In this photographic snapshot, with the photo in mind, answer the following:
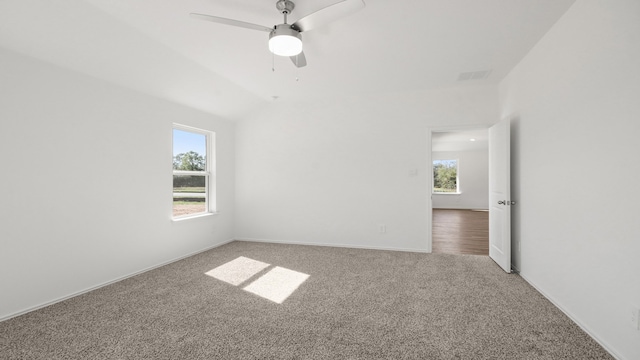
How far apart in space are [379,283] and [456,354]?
1259mm

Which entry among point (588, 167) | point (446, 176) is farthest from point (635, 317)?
point (446, 176)

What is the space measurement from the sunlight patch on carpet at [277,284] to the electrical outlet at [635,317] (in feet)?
8.03

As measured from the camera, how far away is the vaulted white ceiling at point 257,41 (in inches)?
84.4

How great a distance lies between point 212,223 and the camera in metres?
4.59

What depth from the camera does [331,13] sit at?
1.80 m

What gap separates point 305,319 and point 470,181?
32.2ft

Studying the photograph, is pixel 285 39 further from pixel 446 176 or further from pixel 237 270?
pixel 446 176

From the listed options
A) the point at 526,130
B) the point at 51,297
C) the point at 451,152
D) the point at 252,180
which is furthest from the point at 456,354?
the point at 451,152

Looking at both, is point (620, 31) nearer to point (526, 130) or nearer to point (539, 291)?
point (526, 130)

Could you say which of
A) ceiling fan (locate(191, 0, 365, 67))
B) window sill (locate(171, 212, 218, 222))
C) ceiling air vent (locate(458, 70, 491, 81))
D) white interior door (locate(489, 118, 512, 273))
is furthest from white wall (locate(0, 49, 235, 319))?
white interior door (locate(489, 118, 512, 273))

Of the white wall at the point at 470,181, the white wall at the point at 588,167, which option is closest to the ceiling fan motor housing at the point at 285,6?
the white wall at the point at 588,167

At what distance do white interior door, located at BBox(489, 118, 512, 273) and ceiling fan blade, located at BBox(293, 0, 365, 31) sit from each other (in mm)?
2627

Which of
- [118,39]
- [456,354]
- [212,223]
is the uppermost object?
[118,39]

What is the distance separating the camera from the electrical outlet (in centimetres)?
161
